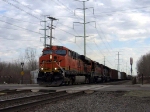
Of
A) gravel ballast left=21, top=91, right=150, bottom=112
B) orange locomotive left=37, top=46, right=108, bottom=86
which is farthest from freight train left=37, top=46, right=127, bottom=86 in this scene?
gravel ballast left=21, top=91, right=150, bottom=112

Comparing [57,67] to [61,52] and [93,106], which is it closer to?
[61,52]

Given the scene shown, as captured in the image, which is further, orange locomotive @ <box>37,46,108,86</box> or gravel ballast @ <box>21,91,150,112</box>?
orange locomotive @ <box>37,46,108,86</box>

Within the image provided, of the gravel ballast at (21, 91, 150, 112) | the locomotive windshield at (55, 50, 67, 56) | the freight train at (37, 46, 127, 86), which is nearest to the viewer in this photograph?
the gravel ballast at (21, 91, 150, 112)

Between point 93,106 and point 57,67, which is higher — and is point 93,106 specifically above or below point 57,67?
below

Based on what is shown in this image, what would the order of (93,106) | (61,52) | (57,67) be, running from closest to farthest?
(93,106), (57,67), (61,52)

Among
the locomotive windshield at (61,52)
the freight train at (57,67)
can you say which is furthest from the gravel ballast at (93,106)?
the locomotive windshield at (61,52)

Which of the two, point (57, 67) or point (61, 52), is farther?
point (61, 52)

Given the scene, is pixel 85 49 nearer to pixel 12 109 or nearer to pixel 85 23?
pixel 85 23

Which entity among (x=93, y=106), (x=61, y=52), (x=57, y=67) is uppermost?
(x=61, y=52)

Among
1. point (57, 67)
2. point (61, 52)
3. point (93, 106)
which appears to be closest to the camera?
point (93, 106)

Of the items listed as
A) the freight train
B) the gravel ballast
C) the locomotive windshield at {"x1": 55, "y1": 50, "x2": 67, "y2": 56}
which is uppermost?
the locomotive windshield at {"x1": 55, "y1": 50, "x2": 67, "y2": 56}

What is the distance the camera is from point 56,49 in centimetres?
2542

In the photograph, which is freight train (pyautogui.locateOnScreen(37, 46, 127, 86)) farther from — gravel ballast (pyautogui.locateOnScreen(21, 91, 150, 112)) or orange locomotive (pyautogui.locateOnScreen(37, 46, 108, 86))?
gravel ballast (pyautogui.locateOnScreen(21, 91, 150, 112))

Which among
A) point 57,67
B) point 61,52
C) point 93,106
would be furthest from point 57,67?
point 93,106
